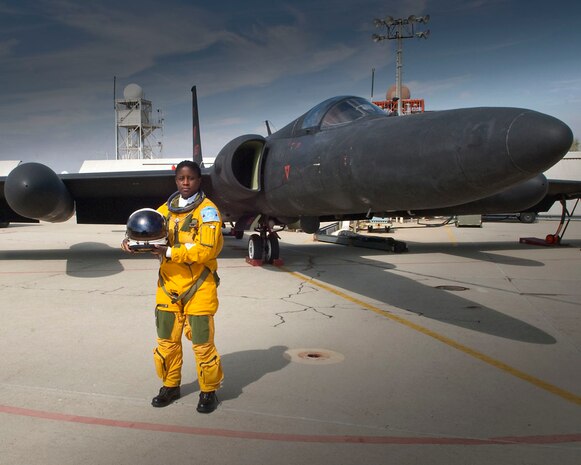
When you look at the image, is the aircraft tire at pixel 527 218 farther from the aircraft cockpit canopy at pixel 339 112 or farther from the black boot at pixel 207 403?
the black boot at pixel 207 403

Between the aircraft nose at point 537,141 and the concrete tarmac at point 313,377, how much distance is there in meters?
1.61

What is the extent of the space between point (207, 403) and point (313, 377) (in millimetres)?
895

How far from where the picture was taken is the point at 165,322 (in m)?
3.18

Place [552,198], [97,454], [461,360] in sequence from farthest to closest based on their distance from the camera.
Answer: [552,198]
[461,360]
[97,454]

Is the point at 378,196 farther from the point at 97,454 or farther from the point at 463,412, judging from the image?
the point at 97,454

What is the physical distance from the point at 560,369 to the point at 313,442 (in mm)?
2272

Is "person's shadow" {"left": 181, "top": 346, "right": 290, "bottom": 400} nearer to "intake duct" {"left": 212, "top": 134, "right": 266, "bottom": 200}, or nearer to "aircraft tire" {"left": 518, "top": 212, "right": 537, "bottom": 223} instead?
"intake duct" {"left": 212, "top": 134, "right": 266, "bottom": 200}

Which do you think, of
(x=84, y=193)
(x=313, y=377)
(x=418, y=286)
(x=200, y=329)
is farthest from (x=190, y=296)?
(x=84, y=193)

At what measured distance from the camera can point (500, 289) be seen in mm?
7145

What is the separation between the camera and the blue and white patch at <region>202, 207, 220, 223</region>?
311 cm

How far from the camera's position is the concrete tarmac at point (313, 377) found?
2.57 m

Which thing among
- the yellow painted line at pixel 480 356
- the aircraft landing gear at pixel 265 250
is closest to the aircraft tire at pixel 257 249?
the aircraft landing gear at pixel 265 250

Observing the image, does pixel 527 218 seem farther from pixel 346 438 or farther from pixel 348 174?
pixel 346 438

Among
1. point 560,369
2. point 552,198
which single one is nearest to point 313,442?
point 560,369
